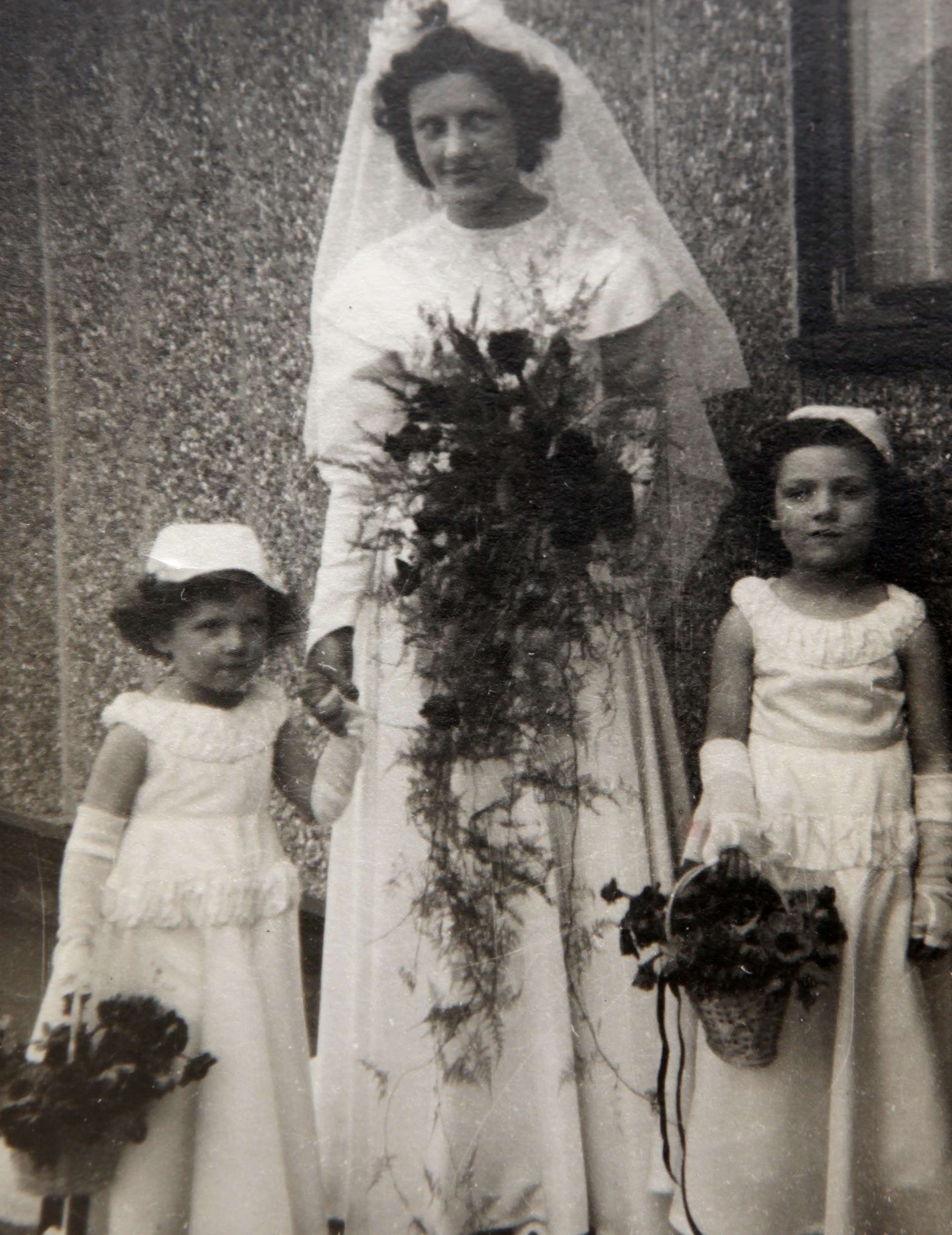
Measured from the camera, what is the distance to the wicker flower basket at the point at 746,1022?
1277 mm

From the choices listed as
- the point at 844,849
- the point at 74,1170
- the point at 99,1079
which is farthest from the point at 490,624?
the point at 74,1170

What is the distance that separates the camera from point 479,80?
4.61 ft

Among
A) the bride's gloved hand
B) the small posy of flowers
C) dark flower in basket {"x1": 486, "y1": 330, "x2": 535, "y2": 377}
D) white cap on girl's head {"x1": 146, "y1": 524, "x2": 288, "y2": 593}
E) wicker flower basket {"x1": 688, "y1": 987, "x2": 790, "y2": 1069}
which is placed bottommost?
wicker flower basket {"x1": 688, "y1": 987, "x2": 790, "y2": 1069}

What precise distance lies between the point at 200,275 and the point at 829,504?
3.10 ft

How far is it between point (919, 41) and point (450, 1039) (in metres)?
1.50

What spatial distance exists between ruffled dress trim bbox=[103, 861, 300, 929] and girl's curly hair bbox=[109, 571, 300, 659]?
315mm

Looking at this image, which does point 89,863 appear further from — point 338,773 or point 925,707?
point 925,707

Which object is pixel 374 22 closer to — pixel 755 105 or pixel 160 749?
pixel 755 105

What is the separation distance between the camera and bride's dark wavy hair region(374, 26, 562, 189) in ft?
4.58

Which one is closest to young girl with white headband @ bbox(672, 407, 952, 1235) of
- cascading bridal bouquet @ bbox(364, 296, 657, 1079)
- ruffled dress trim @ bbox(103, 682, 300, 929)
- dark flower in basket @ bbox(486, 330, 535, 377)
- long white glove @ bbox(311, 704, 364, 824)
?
cascading bridal bouquet @ bbox(364, 296, 657, 1079)

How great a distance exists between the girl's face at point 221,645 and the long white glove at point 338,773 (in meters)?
0.15

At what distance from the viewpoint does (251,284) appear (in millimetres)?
1482

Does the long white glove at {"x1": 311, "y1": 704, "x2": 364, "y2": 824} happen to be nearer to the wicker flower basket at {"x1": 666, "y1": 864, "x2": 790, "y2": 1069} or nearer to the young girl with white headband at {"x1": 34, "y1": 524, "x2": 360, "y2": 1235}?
the young girl with white headband at {"x1": 34, "y1": 524, "x2": 360, "y2": 1235}

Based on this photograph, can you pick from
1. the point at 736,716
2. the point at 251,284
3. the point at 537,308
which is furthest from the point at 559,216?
the point at 736,716
